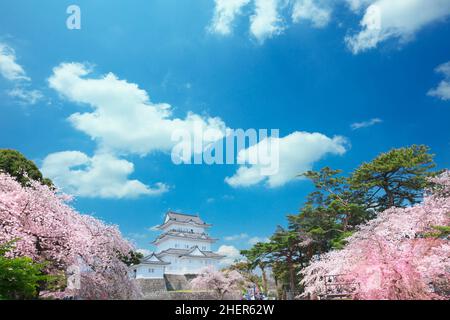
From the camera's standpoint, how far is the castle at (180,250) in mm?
19750

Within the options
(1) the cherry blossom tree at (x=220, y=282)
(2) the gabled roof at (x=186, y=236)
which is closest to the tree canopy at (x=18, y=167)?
(1) the cherry blossom tree at (x=220, y=282)

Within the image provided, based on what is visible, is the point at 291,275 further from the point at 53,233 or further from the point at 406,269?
the point at 53,233

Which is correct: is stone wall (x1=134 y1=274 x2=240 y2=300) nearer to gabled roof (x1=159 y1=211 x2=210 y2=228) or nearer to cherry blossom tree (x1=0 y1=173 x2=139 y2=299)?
gabled roof (x1=159 y1=211 x2=210 y2=228)

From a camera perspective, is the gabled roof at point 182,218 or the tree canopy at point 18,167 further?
the gabled roof at point 182,218

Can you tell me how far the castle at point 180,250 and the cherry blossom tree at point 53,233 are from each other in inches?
462

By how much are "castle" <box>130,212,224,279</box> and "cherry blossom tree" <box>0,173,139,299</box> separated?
462 inches

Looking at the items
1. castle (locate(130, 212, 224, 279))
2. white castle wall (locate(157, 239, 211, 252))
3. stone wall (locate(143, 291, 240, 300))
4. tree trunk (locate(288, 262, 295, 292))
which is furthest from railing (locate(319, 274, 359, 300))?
white castle wall (locate(157, 239, 211, 252))

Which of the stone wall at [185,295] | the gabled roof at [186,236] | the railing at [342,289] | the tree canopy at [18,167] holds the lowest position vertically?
the stone wall at [185,295]

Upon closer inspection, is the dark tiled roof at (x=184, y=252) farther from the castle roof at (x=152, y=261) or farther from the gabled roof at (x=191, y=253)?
the castle roof at (x=152, y=261)

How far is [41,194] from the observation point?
6.62 metres

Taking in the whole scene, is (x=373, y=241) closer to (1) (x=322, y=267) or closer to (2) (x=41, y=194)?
(1) (x=322, y=267)

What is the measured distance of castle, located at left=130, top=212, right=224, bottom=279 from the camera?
64.8 ft

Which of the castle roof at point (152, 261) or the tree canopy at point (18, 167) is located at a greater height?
the tree canopy at point (18, 167)
